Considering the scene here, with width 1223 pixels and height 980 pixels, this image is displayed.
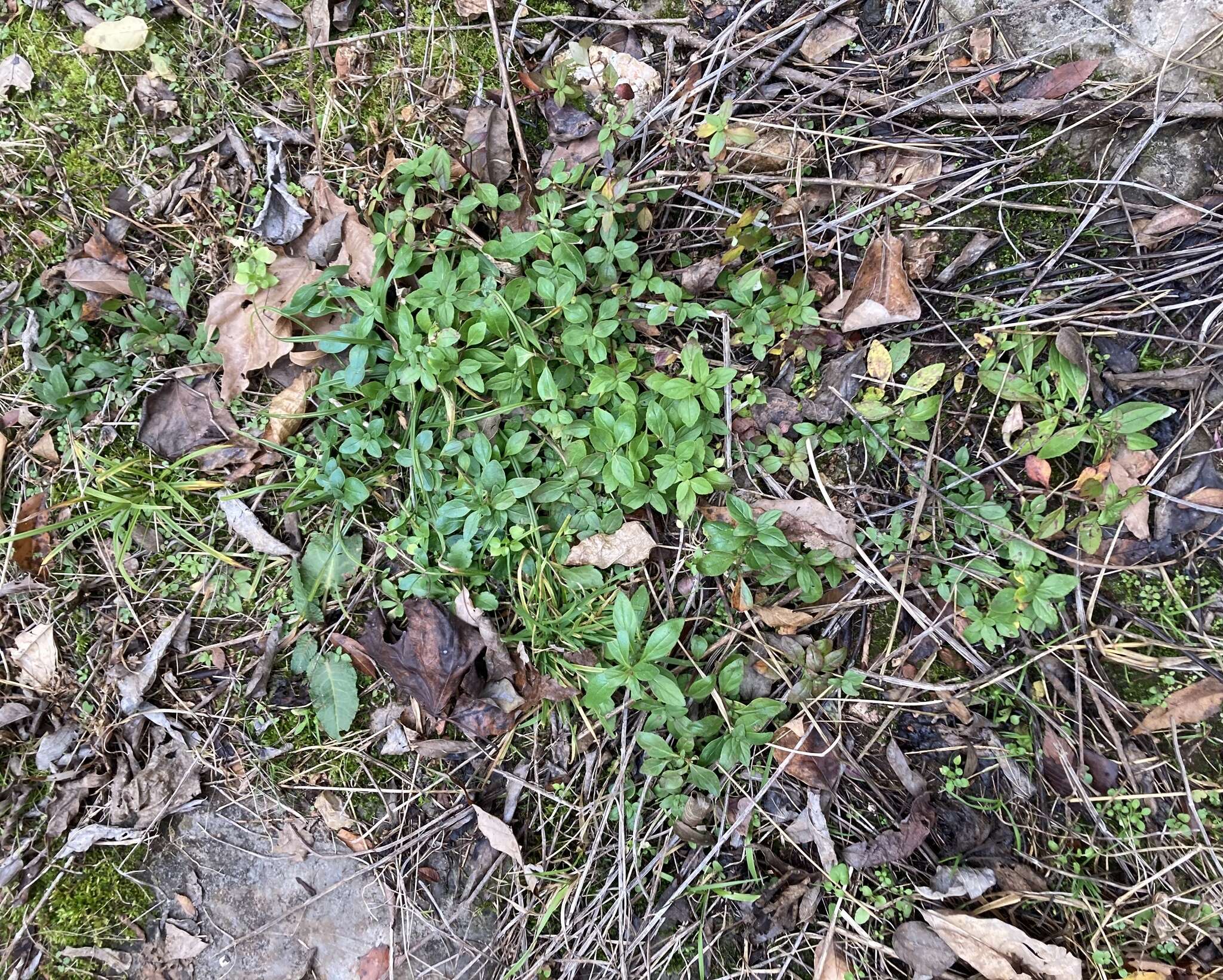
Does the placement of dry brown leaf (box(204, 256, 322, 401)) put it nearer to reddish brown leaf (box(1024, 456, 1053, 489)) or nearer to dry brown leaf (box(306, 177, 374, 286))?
dry brown leaf (box(306, 177, 374, 286))

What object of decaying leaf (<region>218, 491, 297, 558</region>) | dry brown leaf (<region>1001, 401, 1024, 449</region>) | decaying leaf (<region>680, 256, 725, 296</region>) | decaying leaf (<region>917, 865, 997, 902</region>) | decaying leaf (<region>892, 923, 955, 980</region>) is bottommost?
decaying leaf (<region>892, 923, 955, 980</region>)

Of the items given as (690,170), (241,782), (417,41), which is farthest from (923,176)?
(241,782)

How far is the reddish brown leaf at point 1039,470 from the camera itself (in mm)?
2400

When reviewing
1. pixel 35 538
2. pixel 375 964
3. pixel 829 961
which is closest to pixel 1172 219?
pixel 829 961

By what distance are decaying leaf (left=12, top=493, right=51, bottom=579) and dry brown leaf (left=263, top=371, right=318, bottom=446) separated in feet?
3.22

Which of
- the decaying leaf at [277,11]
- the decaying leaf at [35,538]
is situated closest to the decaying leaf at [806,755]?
the decaying leaf at [35,538]

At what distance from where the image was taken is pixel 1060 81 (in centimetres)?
238

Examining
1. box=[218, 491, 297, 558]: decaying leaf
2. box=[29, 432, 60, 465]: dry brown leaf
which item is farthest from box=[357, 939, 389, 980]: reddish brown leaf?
box=[29, 432, 60, 465]: dry brown leaf

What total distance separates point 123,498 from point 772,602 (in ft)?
Result: 8.53

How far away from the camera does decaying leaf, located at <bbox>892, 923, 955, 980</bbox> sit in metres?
→ 2.26

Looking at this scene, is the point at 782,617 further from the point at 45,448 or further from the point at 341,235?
the point at 45,448

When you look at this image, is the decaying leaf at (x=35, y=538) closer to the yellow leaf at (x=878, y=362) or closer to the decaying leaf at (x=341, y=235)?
the decaying leaf at (x=341, y=235)

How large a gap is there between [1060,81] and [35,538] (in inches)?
170

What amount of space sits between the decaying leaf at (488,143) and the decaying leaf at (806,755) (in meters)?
2.41
